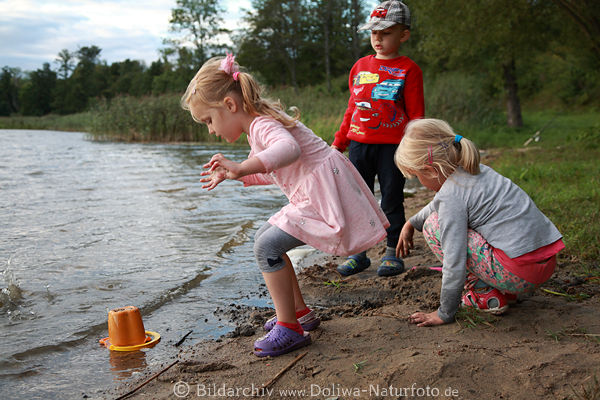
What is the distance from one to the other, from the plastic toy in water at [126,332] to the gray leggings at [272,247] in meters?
0.84

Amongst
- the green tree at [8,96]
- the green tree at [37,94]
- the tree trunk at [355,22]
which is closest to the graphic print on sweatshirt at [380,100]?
the tree trunk at [355,22]

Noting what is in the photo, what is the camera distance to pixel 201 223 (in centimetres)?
648

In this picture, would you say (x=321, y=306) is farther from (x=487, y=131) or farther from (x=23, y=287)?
(x=487, y=131)

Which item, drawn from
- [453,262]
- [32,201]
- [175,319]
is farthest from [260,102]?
[32,201]

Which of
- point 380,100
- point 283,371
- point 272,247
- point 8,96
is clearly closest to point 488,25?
point 380,100

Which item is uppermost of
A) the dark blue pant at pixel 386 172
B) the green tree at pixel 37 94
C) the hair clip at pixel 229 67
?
the green tree at pixel 37 94

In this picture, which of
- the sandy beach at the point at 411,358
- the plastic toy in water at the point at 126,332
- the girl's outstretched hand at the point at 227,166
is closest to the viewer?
the sandy beach at the point at 411,358

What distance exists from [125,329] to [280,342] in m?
0.93

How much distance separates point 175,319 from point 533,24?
50.7 ft

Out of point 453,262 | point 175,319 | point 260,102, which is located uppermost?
point 260,102

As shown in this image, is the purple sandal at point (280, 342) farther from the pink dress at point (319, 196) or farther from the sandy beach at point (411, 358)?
the pink dress at point (319, 196)

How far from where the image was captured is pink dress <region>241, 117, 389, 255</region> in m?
2.63

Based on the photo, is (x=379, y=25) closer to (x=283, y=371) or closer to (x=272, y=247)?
(x=272, y=247)

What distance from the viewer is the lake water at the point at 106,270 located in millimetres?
2793
